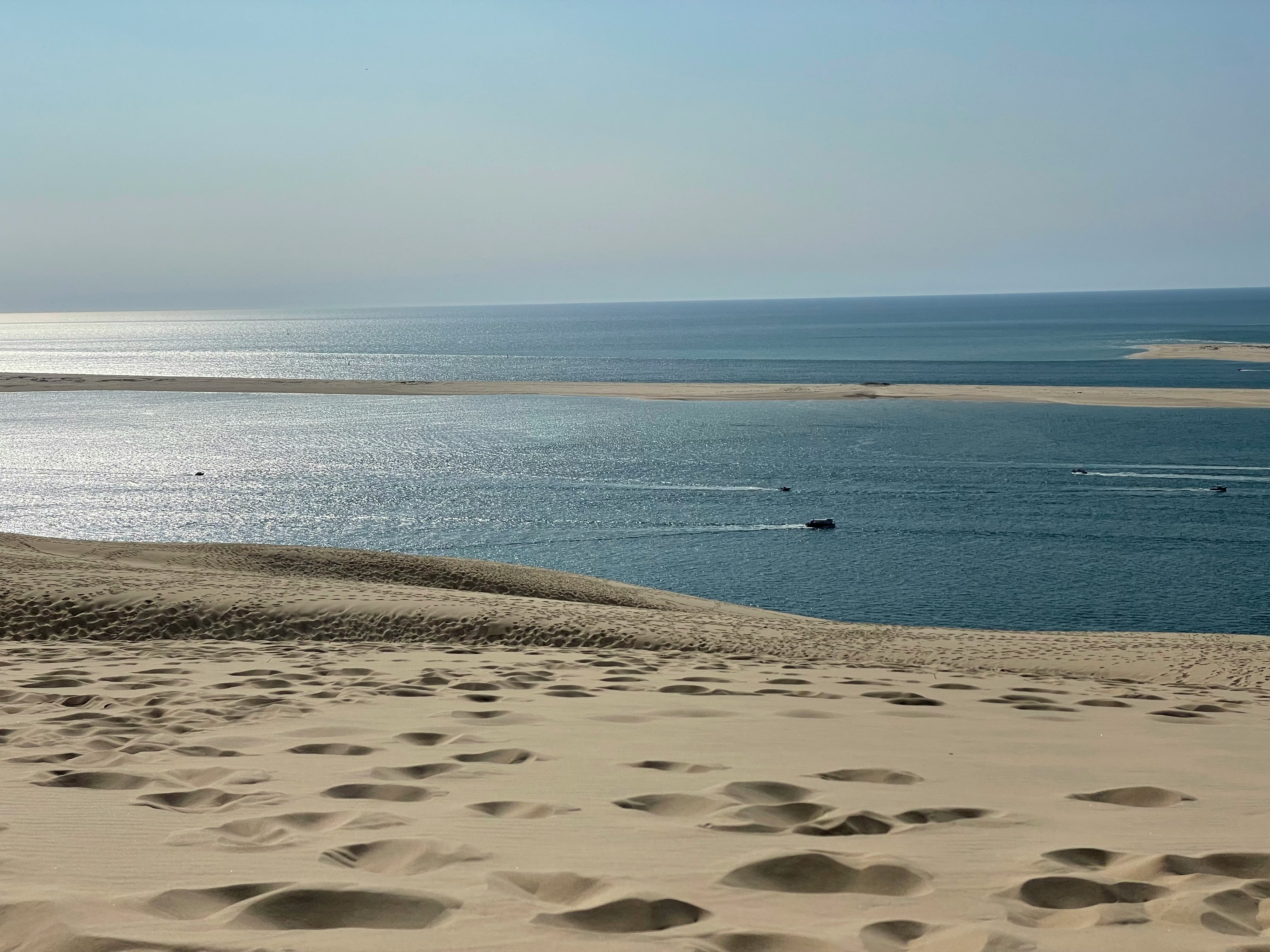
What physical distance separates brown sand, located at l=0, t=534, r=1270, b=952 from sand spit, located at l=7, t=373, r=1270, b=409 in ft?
280

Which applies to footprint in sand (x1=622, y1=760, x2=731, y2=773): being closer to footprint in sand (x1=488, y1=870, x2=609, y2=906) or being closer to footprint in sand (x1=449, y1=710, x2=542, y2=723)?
footprint in sand (x1=449, y1=710, x2=542, y2=723)

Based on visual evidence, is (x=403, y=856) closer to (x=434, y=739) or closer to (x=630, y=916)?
(x=630, y=916)

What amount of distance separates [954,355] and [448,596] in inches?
Result: 5822

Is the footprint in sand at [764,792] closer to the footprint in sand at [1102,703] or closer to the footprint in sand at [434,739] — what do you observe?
the footprint in sand at [434,739]

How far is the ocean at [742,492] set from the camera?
3388 centimetres

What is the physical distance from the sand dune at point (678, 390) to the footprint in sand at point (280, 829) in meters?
90.0

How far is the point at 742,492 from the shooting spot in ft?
169

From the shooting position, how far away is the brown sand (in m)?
3.50

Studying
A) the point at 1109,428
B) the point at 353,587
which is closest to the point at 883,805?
the point at 353,587

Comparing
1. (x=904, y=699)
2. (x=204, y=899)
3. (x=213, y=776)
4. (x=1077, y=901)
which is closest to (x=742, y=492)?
(x=904, y=699)

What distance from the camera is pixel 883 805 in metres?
5.18

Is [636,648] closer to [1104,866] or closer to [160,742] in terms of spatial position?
[160,742]

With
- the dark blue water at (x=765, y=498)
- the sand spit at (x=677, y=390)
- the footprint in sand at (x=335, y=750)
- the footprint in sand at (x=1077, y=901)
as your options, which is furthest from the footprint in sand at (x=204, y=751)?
the sand spit at (x=677, y=390)

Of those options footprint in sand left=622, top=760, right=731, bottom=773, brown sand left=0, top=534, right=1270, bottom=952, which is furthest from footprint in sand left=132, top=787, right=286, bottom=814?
footprint in sand left=622, top=760, right=731, bottom=773
